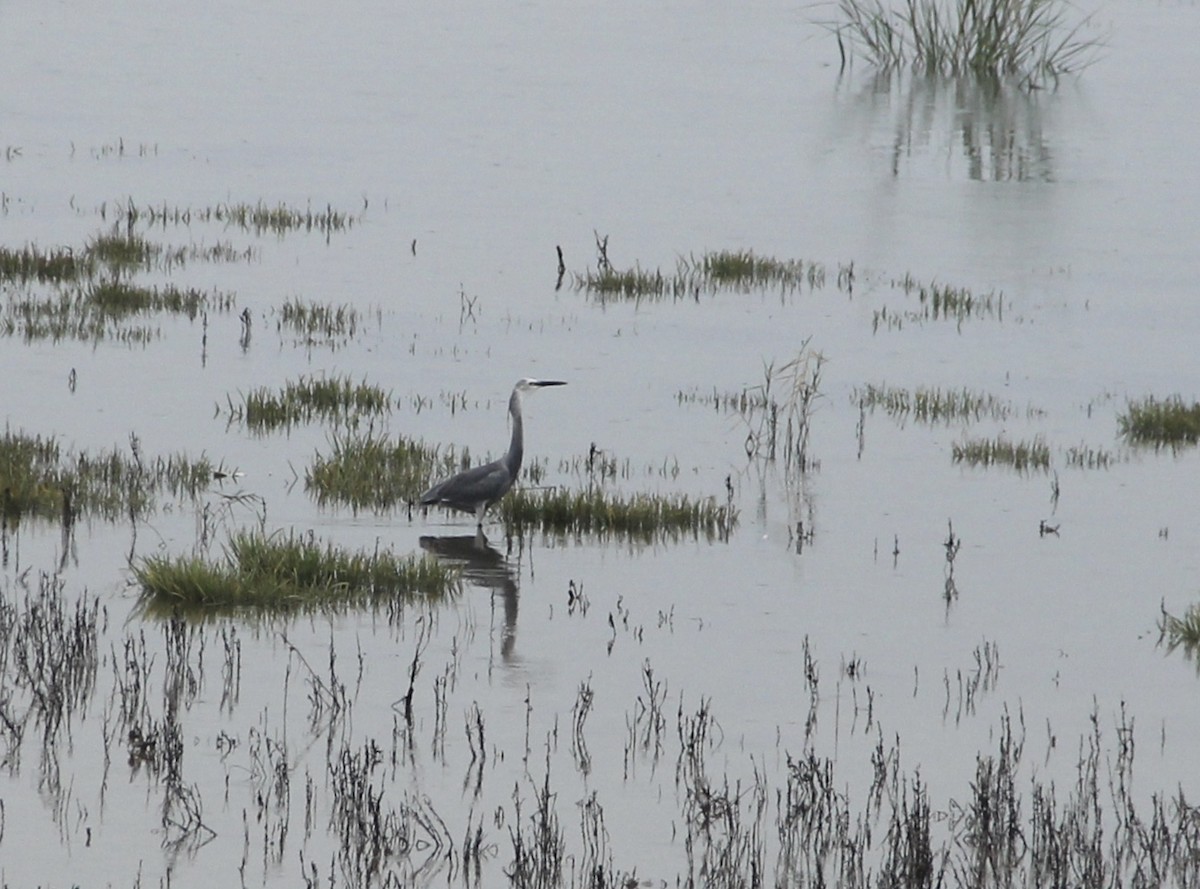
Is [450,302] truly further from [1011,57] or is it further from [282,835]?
[1011,57]

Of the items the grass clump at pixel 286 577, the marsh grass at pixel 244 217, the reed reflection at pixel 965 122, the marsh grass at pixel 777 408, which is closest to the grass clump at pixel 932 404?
the marsh grass at pixel 777 408

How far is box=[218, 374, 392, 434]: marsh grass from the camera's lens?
13.1 m

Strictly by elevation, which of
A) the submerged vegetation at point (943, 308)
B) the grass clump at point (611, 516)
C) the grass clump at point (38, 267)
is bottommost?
the grass clump at point (611, 516)

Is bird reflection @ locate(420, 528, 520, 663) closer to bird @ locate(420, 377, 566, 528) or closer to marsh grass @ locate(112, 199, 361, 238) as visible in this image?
bird @ locate(420, 377, 566, 528)

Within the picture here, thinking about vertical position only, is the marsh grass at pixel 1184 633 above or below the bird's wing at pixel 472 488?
below

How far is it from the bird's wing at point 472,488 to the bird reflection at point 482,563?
20 centimetres

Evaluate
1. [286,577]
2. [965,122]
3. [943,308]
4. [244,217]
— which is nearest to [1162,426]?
[943,308]

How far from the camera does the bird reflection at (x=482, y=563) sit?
9086mm

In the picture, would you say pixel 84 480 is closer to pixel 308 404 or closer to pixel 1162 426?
pixel 308 404

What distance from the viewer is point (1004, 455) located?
13.1 m

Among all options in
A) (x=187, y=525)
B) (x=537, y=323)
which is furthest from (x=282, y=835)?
(x=537, y=323)

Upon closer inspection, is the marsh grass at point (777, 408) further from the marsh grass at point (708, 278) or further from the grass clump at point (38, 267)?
the grass clump at point (38, 267)

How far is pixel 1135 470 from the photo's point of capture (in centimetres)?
1297

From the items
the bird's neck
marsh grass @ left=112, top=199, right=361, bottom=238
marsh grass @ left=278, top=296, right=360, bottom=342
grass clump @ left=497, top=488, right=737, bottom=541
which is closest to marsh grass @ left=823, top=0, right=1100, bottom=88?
marsh grass @ left=112, top=199, right=361, bottom=238
